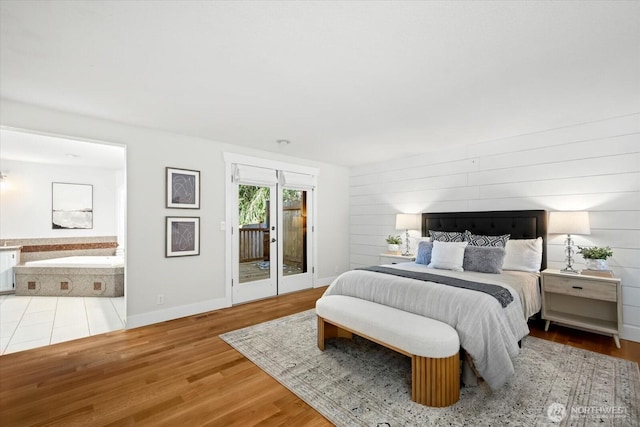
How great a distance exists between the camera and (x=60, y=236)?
574cm

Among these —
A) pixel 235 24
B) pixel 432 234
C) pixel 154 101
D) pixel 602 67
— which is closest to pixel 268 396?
pixel 235 24

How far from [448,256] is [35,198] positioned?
7431 millimetres

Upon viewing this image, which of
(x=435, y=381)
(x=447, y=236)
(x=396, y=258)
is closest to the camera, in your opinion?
(x=435, y=381)

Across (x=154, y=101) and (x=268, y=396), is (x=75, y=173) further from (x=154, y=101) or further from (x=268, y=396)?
(x=268, y=396)

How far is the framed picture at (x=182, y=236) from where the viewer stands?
3668mm

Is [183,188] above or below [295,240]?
above

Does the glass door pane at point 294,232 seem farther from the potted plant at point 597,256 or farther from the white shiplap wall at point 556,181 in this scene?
the potted plant at point 597,256

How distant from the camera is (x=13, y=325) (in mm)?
3514

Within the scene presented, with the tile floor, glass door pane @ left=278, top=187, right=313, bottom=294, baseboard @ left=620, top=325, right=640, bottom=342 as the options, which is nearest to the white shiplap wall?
baseboard @ left=620, top=325, right=640, bottom=342

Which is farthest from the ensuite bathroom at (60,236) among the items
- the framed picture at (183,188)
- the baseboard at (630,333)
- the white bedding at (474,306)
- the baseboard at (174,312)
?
the baseboard at (630,333)

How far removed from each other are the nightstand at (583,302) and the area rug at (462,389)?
0.41 meters

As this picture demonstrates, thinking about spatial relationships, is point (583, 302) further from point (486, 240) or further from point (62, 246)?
point (62, 246)

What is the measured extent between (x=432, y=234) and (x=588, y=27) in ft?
9.49

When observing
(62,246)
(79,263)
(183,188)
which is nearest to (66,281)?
(79,263)
